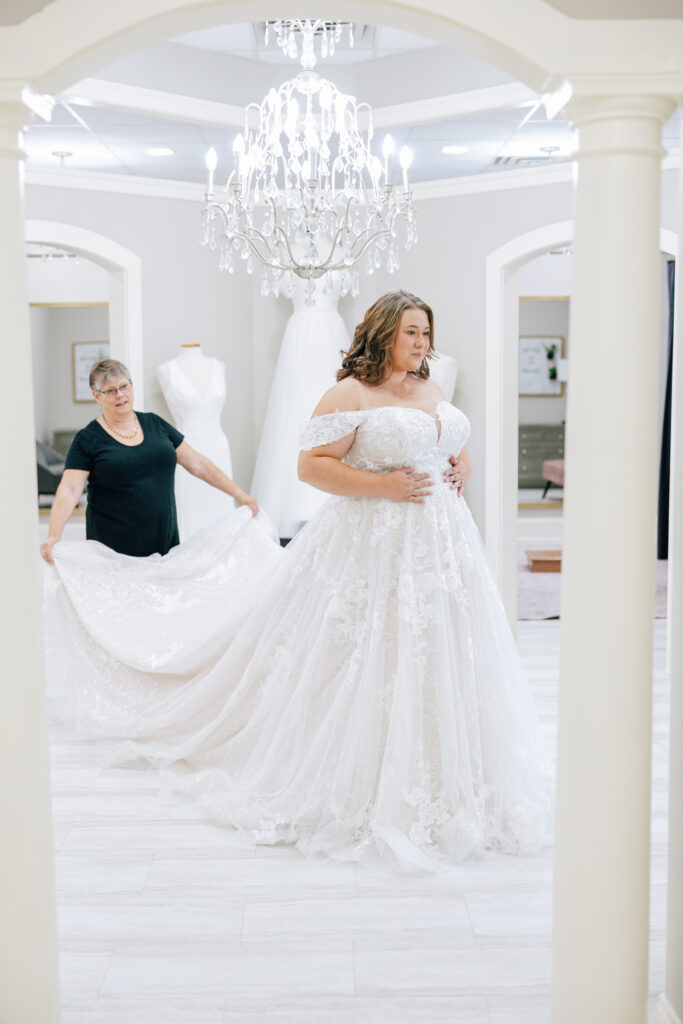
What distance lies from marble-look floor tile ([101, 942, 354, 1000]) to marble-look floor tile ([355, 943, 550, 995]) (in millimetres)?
57

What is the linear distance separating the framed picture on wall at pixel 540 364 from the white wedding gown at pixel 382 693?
28.2 feet

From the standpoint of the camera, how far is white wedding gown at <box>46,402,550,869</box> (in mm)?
2998

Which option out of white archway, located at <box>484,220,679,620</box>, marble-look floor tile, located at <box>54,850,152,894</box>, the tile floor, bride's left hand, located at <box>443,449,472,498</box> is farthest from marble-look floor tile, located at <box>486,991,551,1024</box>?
white archway, located at <box>484,220,679,620</box>

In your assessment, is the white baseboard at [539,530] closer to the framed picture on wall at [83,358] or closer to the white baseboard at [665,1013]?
the framed picture on wall at [83,358]

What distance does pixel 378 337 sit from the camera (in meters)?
3.13

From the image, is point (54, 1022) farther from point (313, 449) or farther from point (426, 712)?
point (313, 449)

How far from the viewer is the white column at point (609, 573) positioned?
6.20ft

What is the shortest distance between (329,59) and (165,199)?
1.58 m

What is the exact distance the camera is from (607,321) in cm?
191

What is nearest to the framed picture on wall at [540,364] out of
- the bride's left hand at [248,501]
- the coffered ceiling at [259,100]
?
the coffered ceiling at [259,100]

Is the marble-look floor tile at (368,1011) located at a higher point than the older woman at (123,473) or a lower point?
lower

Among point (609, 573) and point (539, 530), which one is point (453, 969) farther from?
point (539, 530)

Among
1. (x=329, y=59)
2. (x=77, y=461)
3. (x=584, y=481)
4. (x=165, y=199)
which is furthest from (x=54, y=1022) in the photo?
(x=165, y=199)

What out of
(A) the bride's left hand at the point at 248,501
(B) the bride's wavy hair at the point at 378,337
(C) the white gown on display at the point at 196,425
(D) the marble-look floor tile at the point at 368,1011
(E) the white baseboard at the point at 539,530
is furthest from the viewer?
(E) the white baseboard at the point at 539,530
